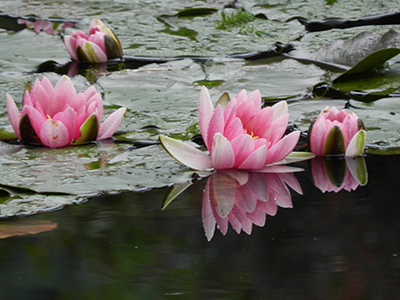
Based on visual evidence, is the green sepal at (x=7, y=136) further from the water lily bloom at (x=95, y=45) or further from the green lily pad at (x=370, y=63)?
the green lily pad at (x=370, y=63)

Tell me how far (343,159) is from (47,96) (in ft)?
3.16

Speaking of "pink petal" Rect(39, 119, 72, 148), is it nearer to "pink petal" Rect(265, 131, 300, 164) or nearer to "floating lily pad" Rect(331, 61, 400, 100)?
"pink petal" Rect(265, 131, 300, 164)

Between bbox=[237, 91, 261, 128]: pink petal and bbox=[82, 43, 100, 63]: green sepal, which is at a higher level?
bbox=[237, 91, 261, 128]: pink petal

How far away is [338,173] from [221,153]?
35cm

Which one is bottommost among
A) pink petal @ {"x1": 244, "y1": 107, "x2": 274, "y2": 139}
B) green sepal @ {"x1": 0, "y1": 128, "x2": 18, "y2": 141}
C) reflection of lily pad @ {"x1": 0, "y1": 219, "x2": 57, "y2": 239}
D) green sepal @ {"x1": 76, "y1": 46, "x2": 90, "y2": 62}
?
green sepal @ {"x1": 76, "y1": 46, "x2": 90, "y2": 62}

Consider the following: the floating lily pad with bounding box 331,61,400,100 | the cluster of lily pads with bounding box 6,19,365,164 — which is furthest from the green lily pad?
the cluster of lily pads with bounding box 6,19,365,164

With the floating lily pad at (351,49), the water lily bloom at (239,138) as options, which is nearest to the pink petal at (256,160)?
the water lily bloom at (239,138)

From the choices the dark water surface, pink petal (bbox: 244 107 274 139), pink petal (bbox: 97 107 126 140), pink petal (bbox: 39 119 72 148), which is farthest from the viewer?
pink petal (bbox: 97 107 126 140)

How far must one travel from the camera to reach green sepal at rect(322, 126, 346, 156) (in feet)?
6.09

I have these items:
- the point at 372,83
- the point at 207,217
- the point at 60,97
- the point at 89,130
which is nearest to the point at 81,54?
the point at 60,97

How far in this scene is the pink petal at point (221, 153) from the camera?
66.6 inches

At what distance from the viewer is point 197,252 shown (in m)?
1.32

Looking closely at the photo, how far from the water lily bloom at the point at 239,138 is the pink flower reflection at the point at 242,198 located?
0.05 m

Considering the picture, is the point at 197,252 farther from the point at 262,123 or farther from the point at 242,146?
the point at 262,123
